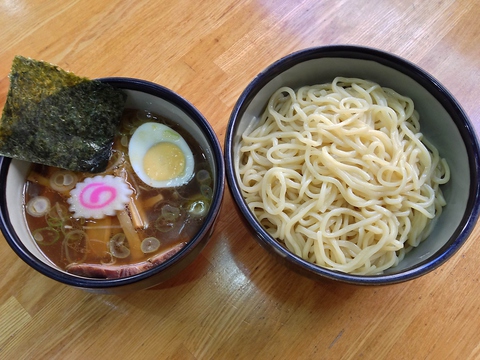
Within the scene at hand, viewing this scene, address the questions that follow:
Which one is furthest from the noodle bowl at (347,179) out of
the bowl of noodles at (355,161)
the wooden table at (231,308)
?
the wooden table at (231,308)

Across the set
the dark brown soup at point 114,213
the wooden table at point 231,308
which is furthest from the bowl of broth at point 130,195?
Answer: the wooden table at point 231,308

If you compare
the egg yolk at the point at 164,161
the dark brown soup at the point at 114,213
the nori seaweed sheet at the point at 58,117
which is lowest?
the dark brown soup at the point at 114,213

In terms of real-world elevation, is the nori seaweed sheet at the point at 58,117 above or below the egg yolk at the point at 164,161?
above

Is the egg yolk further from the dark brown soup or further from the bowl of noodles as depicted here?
the bowl of noodles

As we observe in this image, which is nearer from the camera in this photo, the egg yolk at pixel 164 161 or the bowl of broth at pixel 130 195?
the bowl of broth at pixel 130 195

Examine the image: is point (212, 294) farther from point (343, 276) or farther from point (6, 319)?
point (6, 319)

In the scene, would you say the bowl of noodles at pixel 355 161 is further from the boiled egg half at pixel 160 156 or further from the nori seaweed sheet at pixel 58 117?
the nori seaweed sheet at pixel 58 117

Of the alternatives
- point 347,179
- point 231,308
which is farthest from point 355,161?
point 231,308

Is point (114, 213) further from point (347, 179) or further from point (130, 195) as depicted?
point (347, 179)

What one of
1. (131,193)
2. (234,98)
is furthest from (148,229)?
(234,98)
